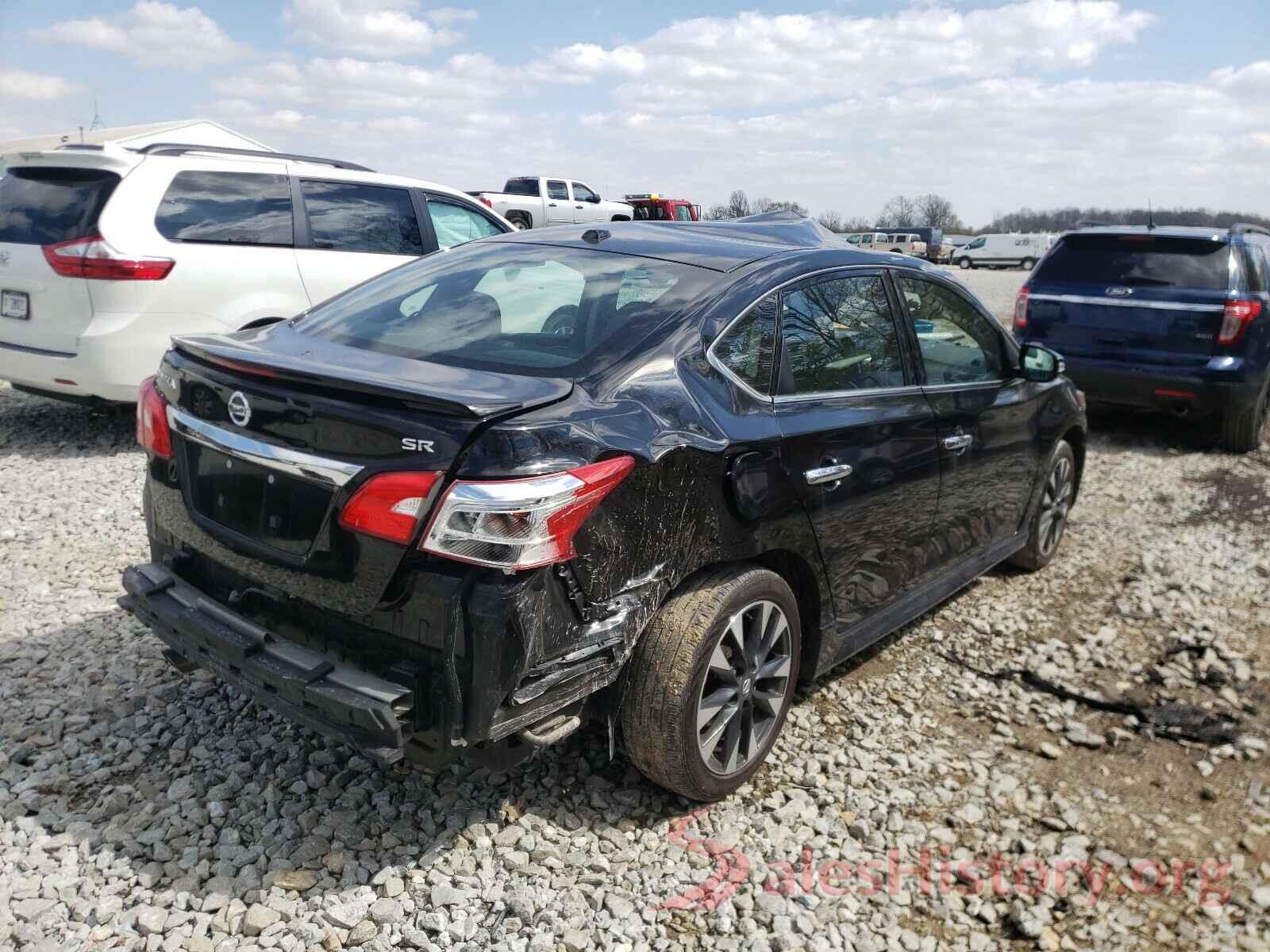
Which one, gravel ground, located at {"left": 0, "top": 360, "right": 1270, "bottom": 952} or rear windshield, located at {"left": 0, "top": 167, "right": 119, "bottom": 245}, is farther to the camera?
rear windshield, located at {"left": 0, "top": 167, "right": 119, "bottom": 245}

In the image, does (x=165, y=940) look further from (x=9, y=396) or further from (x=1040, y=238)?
(x=1040, y=238)

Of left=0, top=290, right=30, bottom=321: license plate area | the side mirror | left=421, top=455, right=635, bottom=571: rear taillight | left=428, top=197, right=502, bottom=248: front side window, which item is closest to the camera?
left=421, top=455, right=635, bottom=571: rear taillight

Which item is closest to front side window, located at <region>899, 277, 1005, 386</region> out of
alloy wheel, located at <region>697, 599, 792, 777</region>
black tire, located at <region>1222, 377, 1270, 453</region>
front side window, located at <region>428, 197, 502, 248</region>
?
alloy wheel, located at <region>697, 599, 792, 777</region>

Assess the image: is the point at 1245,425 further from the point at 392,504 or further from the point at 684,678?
the point at 392,504

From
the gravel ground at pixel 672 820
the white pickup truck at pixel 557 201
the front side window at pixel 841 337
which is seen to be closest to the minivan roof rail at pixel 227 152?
the gravel ground at pixel 672 820

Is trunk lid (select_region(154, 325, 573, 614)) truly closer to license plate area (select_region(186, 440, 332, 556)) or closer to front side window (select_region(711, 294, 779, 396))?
license plate area (select_region(186, 440, 332, 556))

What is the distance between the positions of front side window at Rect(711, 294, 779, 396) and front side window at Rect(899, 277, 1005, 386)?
37.7 inches

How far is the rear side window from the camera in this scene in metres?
6.36

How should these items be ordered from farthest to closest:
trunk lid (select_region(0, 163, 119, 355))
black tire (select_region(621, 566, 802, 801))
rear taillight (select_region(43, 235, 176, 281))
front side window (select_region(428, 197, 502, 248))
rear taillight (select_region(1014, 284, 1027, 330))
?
rear taillight (select_region(1014, 284, 1027, 330))
front side window (select_region(428, 197, 502, 248))
trunk lid (select_region(0, 163, 119, 355))
rear taillight (select_region(43, 235, 176, 281))
black tire (select_region(621, 566, 802, 801))

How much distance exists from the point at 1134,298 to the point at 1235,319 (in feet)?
2.36

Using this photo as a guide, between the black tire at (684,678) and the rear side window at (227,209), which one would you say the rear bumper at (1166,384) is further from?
the rear side window at (227,209)

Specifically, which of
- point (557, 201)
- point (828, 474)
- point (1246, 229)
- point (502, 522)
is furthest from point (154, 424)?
point (557, 201)

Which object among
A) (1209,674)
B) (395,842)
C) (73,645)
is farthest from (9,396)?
(1209,674)

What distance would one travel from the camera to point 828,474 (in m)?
3.08
